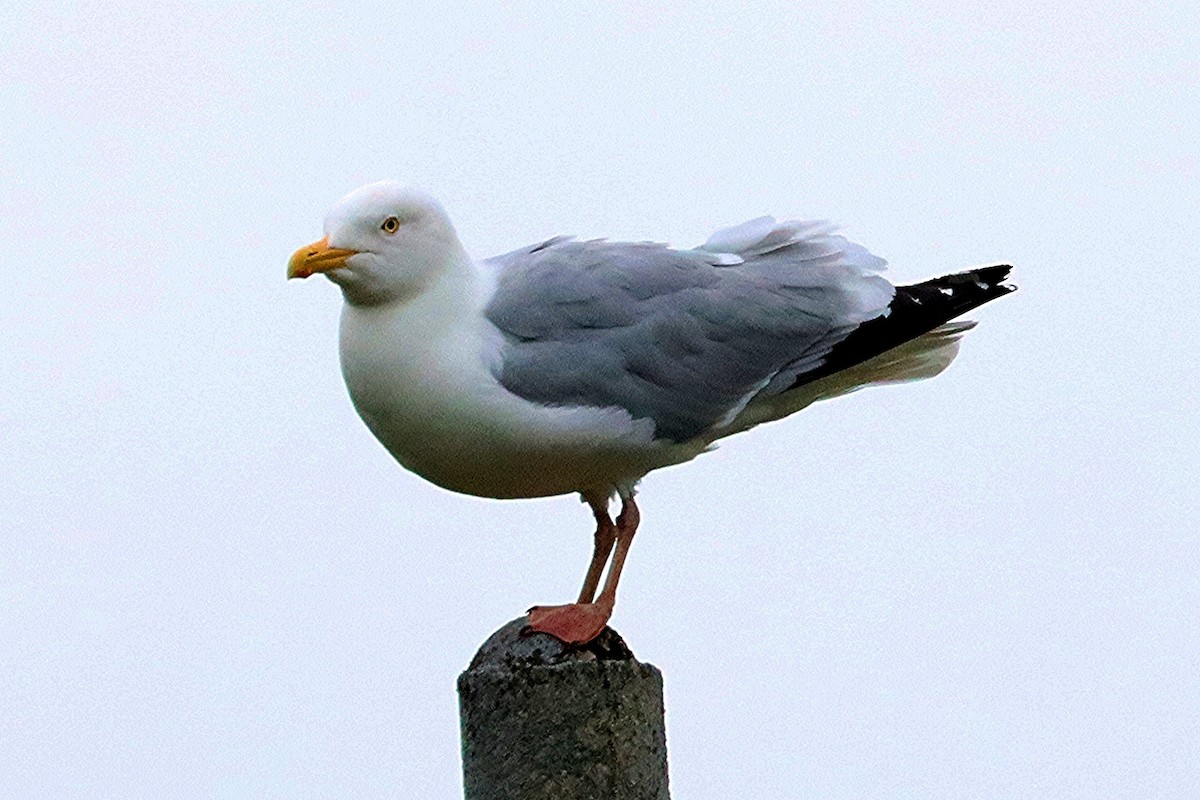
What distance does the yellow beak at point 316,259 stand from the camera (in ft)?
19.7

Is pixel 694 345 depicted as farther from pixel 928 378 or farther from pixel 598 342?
pixel 928 378

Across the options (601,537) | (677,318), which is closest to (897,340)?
(677,318)

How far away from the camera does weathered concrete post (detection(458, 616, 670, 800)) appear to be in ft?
18.0

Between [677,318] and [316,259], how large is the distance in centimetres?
131

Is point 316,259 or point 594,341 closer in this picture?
point 316,259

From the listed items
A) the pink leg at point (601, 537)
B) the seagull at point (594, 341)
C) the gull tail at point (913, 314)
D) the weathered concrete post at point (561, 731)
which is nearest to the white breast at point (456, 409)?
the seagull at point (594, 341)

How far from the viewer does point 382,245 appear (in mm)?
6219

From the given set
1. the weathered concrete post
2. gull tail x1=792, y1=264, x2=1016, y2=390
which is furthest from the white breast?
gull tail x1=792, y1=264, x2=1016, y2=390

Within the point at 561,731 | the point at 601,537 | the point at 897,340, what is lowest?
the point at 561,731

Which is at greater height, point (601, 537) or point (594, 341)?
point (594, 341)

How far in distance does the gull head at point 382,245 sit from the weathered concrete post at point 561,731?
1337 millimetres

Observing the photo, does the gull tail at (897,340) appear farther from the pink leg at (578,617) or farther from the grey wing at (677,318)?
the pink leg at (578,617)

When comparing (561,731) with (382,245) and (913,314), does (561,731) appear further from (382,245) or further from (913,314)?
(913,314)

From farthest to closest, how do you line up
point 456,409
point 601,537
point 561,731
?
1. point 601,537
2. point 456,409
3. point 561,731
